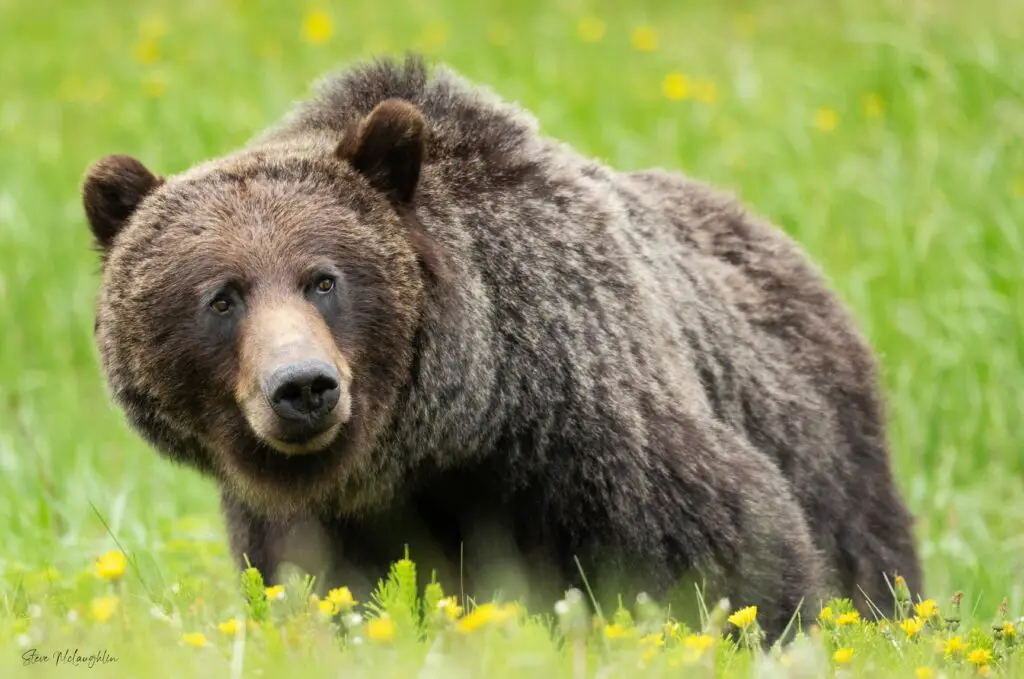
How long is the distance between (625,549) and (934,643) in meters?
1.07

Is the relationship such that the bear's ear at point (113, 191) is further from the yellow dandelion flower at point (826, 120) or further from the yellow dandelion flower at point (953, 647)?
the yellow dandelion flower at point (826, 120)

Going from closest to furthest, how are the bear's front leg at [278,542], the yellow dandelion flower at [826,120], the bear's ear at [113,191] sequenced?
1. the bear's ear at [113,191]
2. the bear's front leg at [278,542]
3. the yellow dandelion flower at [826,120]

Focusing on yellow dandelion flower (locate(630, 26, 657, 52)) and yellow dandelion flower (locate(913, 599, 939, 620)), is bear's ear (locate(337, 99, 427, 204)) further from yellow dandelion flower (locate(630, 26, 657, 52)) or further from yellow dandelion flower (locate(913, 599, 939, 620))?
yellow dandelion flower (locate(630, 26, 657, 52))

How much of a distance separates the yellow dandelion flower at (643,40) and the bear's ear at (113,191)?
7.40 meters

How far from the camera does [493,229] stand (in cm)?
462

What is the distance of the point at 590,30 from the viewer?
11.6 metres

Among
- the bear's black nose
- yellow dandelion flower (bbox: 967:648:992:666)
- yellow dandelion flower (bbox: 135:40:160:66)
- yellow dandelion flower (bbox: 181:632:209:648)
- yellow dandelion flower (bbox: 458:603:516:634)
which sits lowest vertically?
yellow dandelion flower (bbox: 967:648:992:666)

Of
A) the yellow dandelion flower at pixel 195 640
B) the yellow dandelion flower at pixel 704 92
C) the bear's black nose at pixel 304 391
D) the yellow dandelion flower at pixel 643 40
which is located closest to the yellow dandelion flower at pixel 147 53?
the yellow dandelion flower at pixel 643 40

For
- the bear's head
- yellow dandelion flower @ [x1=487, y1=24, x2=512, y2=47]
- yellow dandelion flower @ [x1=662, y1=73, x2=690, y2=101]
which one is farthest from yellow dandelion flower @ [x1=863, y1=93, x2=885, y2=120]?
the bear's head

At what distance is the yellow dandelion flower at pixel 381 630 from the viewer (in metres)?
3.04

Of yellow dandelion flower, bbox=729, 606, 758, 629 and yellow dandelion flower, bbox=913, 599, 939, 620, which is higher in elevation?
yellow dandelion flower, bbox=729, 606, 758, 629

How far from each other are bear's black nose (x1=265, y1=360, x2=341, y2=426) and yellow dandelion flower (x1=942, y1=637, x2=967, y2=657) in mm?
1730

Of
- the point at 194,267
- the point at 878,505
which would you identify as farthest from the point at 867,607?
the point at 194,267

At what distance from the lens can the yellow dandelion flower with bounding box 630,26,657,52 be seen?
1154 centimetres
